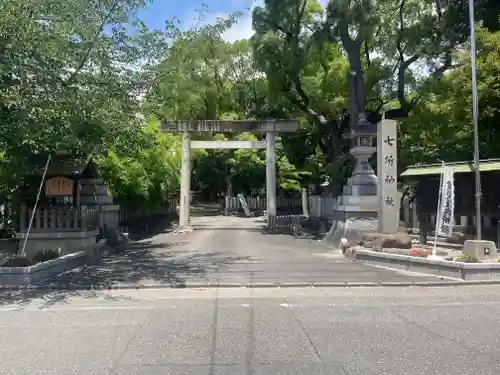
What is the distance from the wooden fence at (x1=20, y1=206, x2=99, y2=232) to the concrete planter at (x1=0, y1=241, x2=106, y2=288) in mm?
829

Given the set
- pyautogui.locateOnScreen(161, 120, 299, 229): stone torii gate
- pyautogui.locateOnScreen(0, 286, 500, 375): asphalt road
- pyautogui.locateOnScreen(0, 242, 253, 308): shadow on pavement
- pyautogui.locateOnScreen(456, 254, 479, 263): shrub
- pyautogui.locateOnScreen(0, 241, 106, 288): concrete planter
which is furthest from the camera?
pyautogui.locateOnScreen(161, 120, 299, 229): stone torii gate

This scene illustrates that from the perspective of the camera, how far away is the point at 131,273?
12.9 metres

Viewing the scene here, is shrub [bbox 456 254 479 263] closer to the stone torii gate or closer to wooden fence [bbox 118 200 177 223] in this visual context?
wooden fence [bbox 118 200 177 223]

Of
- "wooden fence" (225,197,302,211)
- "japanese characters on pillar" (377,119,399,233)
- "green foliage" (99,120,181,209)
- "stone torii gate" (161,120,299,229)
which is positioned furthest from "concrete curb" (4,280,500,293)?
"wooden fence" (225,197,302,211)

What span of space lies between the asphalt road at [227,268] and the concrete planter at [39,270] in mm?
306

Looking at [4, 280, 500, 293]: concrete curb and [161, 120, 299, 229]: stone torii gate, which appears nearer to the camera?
[4, 280, 500, 293]: concrete curb

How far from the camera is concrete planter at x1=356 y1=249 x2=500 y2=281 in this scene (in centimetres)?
1141

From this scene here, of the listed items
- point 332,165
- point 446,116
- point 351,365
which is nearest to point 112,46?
point 351,365

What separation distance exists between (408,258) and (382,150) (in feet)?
15.4

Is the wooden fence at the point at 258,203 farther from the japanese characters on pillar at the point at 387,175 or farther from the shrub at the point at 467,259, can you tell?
the shrub at the point at 467,259

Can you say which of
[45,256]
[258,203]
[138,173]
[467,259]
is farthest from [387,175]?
[258,203]

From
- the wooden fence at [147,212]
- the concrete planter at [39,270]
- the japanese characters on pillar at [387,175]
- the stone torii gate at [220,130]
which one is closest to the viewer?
the concrete planter at [39,270]

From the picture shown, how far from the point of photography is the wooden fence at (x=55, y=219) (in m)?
14.7

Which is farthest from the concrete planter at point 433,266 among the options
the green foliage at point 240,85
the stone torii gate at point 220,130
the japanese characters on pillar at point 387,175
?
the stone torii gate at point 220,130
